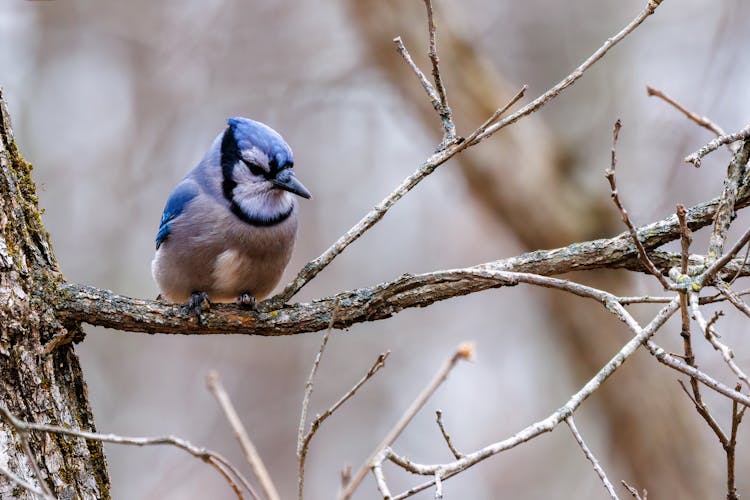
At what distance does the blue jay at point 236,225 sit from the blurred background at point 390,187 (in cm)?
234

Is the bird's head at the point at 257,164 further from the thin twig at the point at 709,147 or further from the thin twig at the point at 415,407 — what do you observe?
the thin twig at the point at 415,407

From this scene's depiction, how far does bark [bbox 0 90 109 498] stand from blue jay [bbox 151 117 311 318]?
744 mm

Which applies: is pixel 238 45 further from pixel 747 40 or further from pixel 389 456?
pixel 389 456

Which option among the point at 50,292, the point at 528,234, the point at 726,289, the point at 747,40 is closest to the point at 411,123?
the point at 528,234

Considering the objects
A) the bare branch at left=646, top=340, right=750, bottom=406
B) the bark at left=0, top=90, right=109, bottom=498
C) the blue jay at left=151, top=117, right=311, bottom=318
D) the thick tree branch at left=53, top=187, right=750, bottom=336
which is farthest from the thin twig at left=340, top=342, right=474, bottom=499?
the blue jay at left=151, top=117, right=311, bottom=318

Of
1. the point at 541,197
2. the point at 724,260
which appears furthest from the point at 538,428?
the point at 541,197

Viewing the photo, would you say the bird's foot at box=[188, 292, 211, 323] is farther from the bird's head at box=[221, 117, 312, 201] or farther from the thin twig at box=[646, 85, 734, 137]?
the thin twig at box=[646, 85, 734, 137]

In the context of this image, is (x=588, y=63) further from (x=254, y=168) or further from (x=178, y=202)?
(x=178, y=202)

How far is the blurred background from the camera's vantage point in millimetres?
5219

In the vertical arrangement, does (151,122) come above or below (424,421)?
above

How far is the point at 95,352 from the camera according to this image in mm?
7238

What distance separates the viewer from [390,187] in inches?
296

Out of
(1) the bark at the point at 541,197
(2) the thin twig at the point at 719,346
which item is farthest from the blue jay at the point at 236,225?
(1) the bark at the point at 541,197

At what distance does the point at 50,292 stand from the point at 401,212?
20.2 feet
